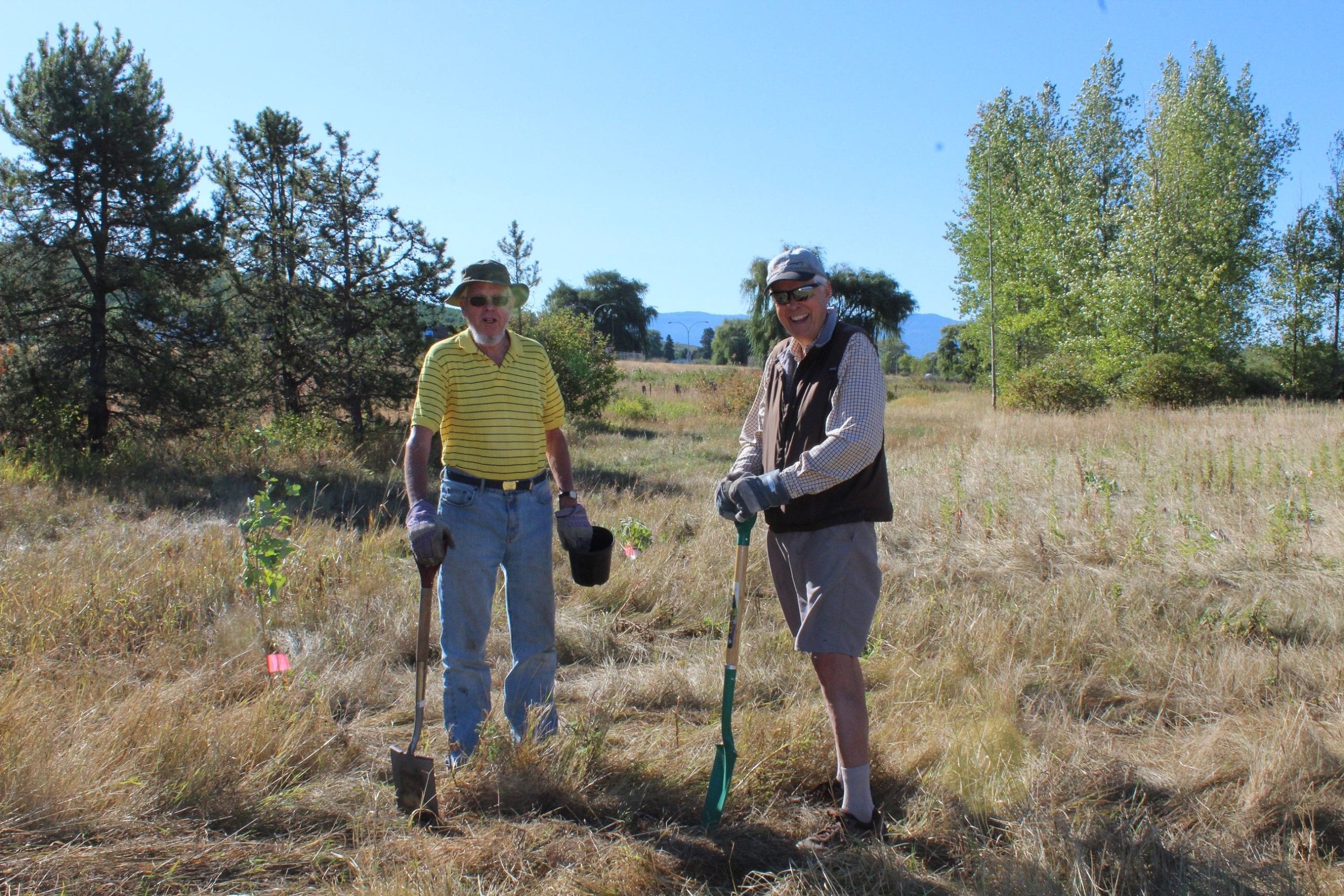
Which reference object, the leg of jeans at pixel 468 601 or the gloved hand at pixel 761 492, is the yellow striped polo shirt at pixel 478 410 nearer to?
the leg of jeans at pixel 468 601

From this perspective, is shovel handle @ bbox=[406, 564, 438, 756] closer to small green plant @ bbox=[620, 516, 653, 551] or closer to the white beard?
the white beard

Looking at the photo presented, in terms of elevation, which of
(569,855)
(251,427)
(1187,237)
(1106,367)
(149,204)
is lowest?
(569,855)

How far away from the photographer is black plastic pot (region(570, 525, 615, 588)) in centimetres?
351

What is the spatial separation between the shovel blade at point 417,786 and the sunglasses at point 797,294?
73.1 inches

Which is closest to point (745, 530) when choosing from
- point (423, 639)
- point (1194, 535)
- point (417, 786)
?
point (423, 639)

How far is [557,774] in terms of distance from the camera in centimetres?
312

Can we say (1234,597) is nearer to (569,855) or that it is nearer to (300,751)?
(569,855)

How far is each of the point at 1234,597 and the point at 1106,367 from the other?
2128 centimetres

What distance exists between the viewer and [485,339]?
132 inches

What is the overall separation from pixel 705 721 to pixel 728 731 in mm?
896

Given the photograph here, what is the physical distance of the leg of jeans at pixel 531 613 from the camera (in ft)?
11.0

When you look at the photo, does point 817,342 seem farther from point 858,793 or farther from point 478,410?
point 858,793

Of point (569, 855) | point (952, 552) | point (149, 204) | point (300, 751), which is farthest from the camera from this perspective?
point (149, 204)

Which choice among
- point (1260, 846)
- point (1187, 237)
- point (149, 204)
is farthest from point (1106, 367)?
point (1260, 846)
